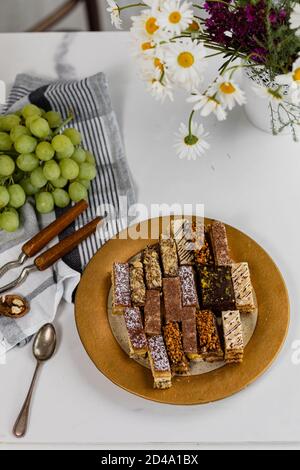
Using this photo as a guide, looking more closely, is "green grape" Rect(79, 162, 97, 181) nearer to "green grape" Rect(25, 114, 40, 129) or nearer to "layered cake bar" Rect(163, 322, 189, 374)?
"green grape" Rect(25, 114, 40, 129)

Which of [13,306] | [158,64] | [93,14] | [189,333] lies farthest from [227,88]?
[93,14]

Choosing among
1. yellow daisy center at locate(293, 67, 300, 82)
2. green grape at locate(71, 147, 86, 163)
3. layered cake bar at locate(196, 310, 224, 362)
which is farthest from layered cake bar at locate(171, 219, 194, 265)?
yellow daisy center at locate(293, 67, 300, 82)

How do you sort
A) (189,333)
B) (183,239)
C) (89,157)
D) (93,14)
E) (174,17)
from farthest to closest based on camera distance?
1. (93,14)
2. (89,157)
3. (183,239)
4. (189,333)
5. (174,17)

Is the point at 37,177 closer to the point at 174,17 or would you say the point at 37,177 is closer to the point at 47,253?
the point at 47,253

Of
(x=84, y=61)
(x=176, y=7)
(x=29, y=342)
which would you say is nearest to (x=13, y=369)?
(x=29, y=342)
